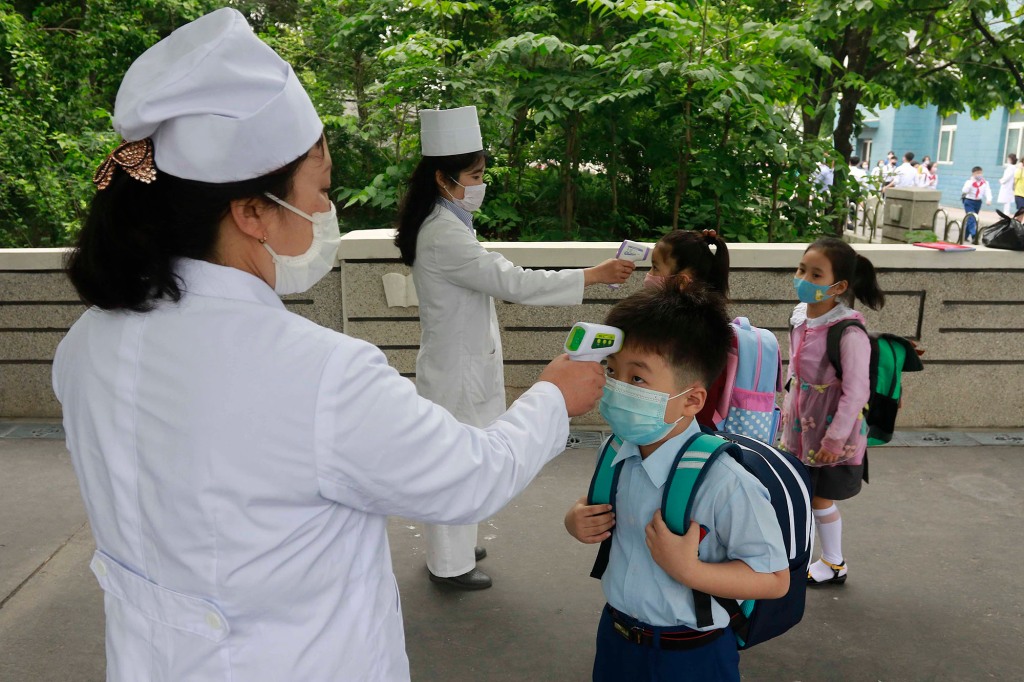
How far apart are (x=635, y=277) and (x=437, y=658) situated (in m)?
3.03

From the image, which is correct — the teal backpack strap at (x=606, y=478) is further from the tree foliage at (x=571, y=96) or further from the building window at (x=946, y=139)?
the building window at (x=946, y=139)

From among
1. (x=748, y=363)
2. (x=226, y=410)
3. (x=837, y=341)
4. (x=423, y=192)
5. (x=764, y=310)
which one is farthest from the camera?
(x=764, y=310)

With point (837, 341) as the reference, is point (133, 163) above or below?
above

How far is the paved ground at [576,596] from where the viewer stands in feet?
10.9

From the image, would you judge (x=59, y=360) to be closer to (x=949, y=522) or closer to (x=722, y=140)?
(x=949, y=522)

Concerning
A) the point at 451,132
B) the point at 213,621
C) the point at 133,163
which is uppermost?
the point at 451,132

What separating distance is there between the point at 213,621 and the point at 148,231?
62 cm

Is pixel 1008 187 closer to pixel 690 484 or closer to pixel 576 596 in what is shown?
pixel 576 596

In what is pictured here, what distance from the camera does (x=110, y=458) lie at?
1.41 meters

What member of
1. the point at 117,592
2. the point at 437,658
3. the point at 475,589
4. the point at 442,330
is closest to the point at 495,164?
the point at 442,330

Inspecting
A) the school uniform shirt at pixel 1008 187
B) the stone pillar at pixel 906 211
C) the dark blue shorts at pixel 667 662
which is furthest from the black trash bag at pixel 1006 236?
the school uniform shirt at pixel 1008 187

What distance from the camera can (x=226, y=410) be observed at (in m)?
1.33

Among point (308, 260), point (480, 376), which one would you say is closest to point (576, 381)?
point (308, 260)

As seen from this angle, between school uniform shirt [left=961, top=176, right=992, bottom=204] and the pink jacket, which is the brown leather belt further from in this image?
school uniform shirt [left=961, top=176, right=992, bottom=204]
